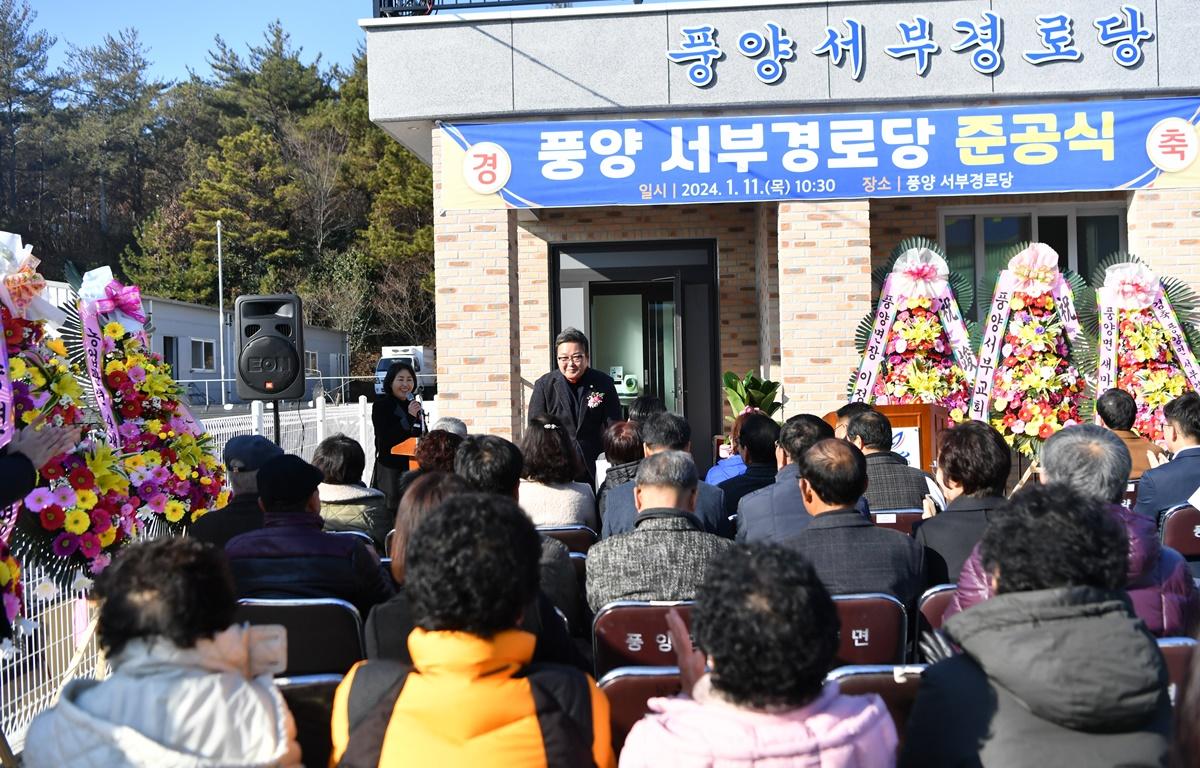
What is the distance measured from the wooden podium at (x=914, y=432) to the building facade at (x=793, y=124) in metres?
1.41

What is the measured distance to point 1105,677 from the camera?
185 centimetres

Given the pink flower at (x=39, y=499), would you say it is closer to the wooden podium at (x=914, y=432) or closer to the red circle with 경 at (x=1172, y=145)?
the wooden podium at (x=914, y=432)

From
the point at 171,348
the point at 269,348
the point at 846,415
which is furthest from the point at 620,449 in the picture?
the point at 171,348

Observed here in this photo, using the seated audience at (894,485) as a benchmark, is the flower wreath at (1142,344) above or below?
above

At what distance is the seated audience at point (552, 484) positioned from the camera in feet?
14.9

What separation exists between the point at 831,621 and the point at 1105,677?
49cm

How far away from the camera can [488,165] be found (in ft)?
28.4

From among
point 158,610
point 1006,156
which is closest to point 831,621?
point 158,610

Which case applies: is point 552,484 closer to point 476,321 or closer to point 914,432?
point 914,432

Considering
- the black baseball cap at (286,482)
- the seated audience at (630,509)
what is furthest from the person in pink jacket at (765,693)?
the seated audience at (630,509)

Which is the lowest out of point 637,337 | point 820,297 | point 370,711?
point 370,711

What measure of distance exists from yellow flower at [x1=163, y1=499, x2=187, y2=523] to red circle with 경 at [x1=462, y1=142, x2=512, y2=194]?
4.39 m

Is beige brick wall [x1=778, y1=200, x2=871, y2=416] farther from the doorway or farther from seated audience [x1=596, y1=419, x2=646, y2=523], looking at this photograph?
seated audience [x1=596, y1=419, x2=646, y2=523]

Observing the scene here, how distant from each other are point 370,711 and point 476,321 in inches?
274
